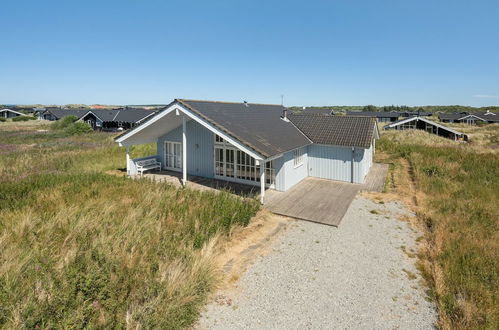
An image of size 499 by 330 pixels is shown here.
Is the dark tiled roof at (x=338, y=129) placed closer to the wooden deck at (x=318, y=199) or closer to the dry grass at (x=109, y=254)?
the wooden deck at (x=318, y=199)

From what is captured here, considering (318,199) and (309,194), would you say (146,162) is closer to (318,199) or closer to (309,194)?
(309,194)

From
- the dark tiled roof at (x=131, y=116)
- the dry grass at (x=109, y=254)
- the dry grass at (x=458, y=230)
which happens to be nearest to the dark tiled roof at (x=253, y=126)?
the dry grass at (x=109, y=254)

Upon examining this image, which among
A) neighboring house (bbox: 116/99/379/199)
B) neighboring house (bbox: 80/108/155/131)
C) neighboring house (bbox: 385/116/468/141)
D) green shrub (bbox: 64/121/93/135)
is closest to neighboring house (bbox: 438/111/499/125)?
neighboring house (bbox: 385/116/468/141)

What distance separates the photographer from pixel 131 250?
240 inches

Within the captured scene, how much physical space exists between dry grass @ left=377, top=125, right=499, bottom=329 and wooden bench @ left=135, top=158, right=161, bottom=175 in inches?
521

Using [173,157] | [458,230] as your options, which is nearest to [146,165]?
[173,157]

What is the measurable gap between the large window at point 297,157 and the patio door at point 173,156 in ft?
22.6

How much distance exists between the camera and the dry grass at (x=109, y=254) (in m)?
4.45

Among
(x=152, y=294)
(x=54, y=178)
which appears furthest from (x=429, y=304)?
(x=54, y=178)

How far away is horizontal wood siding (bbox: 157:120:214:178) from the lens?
49.8ft

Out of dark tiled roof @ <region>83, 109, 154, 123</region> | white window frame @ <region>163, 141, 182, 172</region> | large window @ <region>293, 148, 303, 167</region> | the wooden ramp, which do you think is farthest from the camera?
dark tiled roof @ <region>83, 109, 154, 123</region>

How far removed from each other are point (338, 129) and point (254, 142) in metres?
6.69

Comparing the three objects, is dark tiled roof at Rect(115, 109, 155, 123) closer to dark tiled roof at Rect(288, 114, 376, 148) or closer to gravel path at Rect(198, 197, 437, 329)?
dark tiled roof at Rect(288, 114, 376, 148)

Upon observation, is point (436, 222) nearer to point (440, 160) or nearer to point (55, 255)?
point (55, 255)
